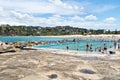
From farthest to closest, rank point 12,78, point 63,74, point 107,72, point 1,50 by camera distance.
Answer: point 1,50 < point 107,72 < point 63,74 < point 12,78

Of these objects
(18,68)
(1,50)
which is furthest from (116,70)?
(1,50)

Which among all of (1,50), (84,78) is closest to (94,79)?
(84,78)

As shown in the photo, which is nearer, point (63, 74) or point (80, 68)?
point (63, 74)

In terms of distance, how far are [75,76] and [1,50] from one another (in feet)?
105

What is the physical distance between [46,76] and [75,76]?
358cm

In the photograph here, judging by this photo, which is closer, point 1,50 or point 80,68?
point 80,68

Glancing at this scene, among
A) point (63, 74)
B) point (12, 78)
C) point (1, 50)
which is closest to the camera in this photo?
point (12, 78)

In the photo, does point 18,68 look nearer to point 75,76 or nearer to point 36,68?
point 36,68

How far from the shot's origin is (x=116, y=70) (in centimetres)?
3619

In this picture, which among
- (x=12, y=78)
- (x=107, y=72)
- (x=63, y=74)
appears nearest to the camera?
(x=12, y=78)

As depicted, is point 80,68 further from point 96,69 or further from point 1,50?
point 1,50

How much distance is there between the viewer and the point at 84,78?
101ft

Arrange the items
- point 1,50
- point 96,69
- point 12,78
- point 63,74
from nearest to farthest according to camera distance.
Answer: point 12,78, point 63,74, point 96,69, point 1,50

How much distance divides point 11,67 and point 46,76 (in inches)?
301
